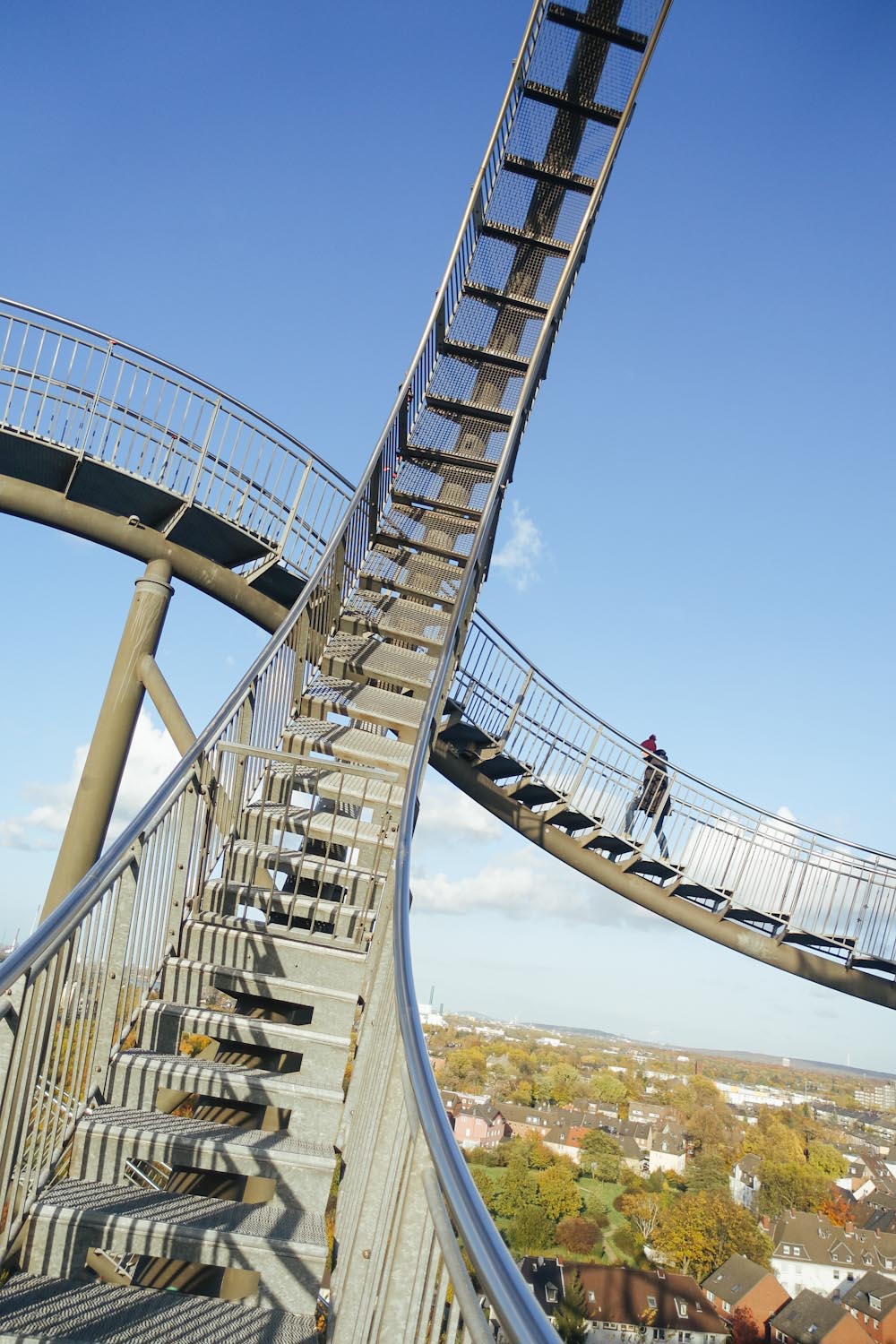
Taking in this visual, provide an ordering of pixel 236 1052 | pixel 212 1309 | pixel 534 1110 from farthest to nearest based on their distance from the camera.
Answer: pixel 534 1110
pixel 236 1052
pixel 212 1309

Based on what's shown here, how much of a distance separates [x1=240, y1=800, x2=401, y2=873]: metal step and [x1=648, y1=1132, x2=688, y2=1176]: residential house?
48896 mm

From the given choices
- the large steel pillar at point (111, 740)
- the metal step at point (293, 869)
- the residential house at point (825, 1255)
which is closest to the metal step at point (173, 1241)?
the metal step at point (293, 869)

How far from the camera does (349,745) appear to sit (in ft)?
21.9

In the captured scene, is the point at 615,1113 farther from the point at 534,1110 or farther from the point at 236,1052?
the point at 236,1052

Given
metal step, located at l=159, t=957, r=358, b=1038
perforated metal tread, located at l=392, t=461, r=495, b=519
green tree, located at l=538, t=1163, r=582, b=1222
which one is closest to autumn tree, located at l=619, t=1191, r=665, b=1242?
green tree, located at l=538, t=1163, r=582, b=1222

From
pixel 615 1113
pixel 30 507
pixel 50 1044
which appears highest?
pixel 30 507

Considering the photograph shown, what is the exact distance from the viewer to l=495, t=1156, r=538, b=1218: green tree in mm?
36812

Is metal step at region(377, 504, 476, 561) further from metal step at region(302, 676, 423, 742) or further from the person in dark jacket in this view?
the person in dark jacket

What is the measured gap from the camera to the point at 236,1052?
17.6ft

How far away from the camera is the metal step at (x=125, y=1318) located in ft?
8.64

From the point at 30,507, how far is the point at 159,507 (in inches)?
49.9

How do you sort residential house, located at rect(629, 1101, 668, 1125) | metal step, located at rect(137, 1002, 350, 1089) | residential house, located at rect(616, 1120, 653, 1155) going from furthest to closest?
residential house, located at rect(629, 1101, 668, 1125) → residential house, located at rect(616, 1120, 653, 1155) → metal step, located at rect(137, 1002, 350, 1089)

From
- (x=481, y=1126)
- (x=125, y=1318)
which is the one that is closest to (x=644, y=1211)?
(x=481, y=1126)

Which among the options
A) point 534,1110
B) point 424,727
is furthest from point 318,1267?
point 534,1110
